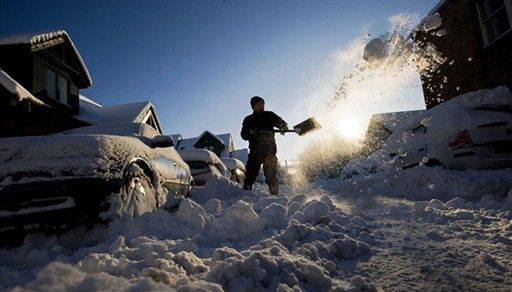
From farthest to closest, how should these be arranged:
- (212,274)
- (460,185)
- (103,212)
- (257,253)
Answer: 1. (460,185)
2. (103,212)
3. (257,253)
4. (212,274)

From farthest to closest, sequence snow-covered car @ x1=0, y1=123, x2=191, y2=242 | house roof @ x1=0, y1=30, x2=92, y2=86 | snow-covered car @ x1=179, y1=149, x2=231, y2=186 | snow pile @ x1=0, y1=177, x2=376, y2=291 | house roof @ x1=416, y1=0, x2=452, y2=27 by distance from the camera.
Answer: house roof @ x1=0, y1=30, x2=92, y2=86 → house roof @ x1=416, y1=0, x2=452, y2=27 → snow-covered car @ x1=179, y1=149, x2=231, y2=186 → snow-covered car @ x1=0, y1=123, x2=191, y2=242 → snow pile @ x1=0, y1=177, x2=376, y2=291

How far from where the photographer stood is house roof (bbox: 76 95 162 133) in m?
19.2

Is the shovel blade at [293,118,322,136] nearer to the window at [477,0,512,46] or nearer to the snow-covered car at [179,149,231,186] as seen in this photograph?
the snow-covered car at [179,149,231,186]

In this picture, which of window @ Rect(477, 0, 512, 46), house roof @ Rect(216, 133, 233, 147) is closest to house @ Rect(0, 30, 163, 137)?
window @ Rect(477, 0, 512, 46)

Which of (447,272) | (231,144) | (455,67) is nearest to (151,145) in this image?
(447,272)

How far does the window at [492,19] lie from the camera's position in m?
9.39

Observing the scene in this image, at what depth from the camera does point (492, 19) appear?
970 cm

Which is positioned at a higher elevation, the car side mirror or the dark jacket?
the dark jacket

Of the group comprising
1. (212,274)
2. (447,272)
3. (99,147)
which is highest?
(99,147)

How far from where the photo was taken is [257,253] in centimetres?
210

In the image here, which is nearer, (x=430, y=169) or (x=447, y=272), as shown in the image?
(x=447, y=272)

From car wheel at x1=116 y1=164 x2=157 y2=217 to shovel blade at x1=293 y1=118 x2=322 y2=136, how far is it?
12.4ft

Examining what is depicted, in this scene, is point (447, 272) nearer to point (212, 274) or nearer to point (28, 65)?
point (212, 274)

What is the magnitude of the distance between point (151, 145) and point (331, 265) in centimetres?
315
